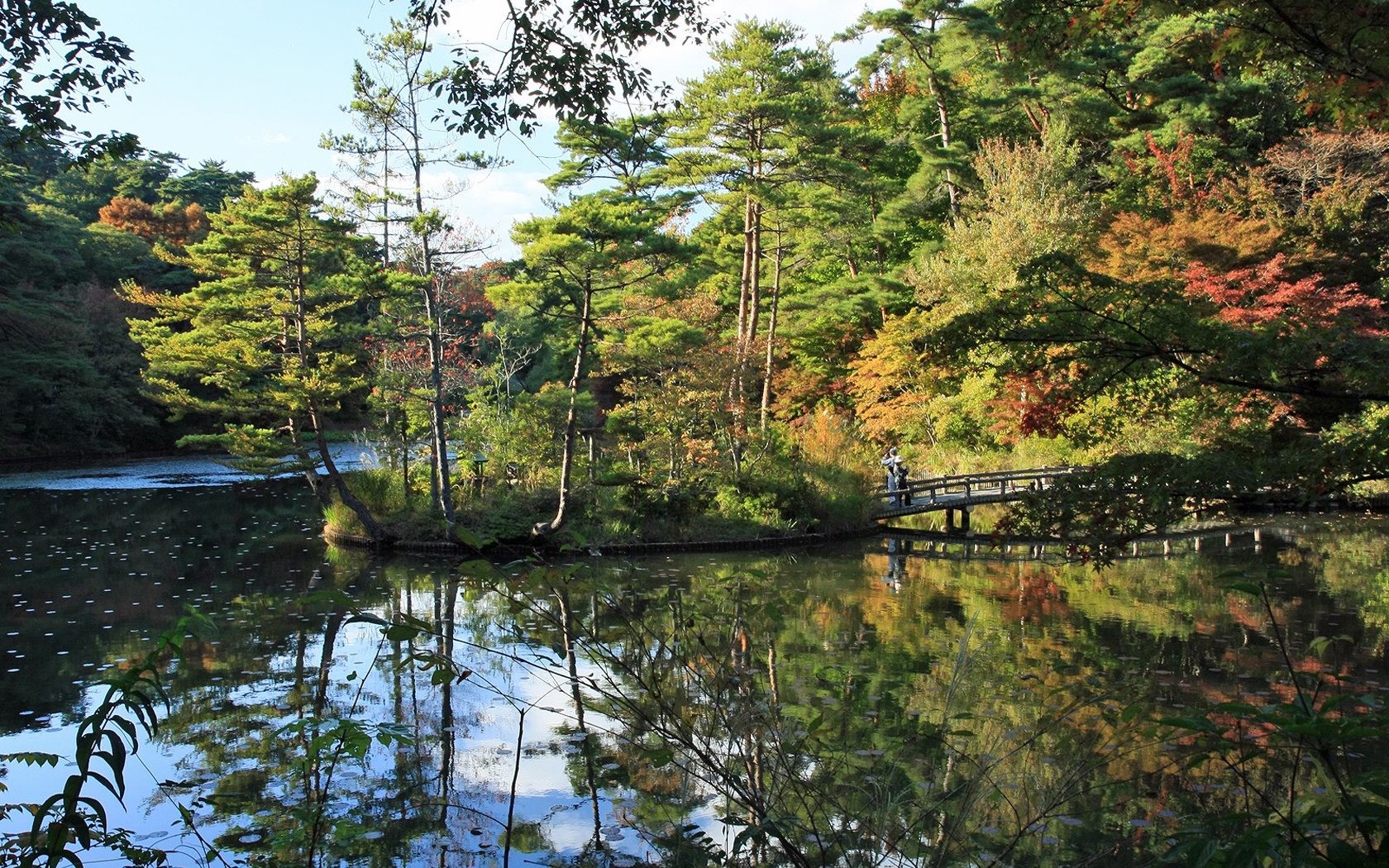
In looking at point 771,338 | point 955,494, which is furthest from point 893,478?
point 771,338

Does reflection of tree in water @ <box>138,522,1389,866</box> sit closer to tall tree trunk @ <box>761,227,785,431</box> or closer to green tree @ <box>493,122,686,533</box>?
green tree @ <box>493,122,686,533</box>

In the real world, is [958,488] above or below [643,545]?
above

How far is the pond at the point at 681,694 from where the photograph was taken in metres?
2.71

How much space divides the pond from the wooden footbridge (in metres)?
1.98

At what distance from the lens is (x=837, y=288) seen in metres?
22.5

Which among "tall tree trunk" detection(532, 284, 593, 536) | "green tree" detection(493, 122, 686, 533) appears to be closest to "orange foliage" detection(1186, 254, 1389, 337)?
"green tree" detection(493, 122, 686, 533)

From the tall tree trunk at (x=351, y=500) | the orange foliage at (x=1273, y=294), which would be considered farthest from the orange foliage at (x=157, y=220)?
the orange foliage at (x=1273, y=294)

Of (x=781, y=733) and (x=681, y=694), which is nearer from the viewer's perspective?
(x=781, y=733)

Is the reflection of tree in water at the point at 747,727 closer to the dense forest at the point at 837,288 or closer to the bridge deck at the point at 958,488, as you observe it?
the dense forest at the point at 837,288

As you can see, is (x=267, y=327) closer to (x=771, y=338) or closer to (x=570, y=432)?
(x=570, y=432)

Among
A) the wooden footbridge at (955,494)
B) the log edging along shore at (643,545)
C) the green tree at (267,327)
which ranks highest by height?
the green tree at (267,327)

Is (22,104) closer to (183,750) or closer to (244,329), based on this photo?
(183,750)

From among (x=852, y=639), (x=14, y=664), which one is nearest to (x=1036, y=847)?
(x=852, y=639)

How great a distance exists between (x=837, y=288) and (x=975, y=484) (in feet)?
21.6
